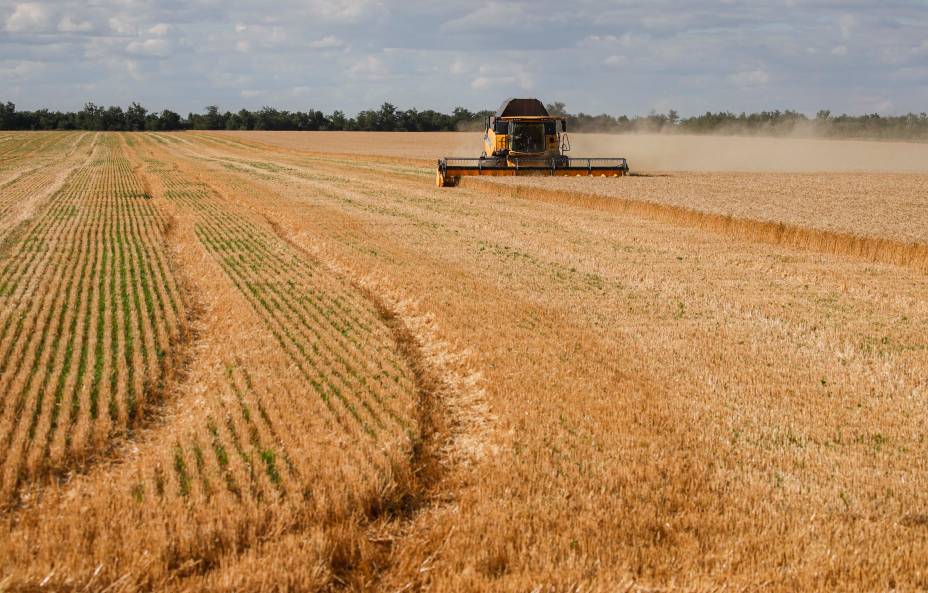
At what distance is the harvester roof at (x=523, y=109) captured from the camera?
33750 millimetres

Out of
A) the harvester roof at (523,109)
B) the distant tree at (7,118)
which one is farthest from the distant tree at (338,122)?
the harvester roof at (523,109)

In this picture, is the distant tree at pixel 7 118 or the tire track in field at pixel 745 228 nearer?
the tire track in field at pixel 745 228

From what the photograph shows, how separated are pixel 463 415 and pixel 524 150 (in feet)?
88.2

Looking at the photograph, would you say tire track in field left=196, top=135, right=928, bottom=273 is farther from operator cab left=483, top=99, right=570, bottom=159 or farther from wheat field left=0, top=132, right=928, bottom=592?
operator cab left=483, top=99, right=570, bottom=159

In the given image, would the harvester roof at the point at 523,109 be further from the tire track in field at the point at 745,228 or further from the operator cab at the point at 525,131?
the tire track in field at the point at 745,228

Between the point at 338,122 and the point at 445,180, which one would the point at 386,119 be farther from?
the point at 445,180

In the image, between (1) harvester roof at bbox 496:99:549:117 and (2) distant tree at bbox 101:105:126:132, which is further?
(2) distant tree at bbox 101:105:126:132

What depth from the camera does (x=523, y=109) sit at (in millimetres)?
33844

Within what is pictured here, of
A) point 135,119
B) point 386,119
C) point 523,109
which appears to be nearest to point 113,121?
point 135,119

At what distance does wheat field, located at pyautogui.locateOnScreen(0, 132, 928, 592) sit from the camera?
488 centimetres

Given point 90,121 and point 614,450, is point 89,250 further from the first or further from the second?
point 90,121

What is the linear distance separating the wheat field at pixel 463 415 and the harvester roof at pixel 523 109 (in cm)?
1774

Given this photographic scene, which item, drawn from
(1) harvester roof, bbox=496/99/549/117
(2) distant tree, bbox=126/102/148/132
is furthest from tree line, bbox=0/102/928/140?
(1) harvester roof, bbox=496/99/549/117

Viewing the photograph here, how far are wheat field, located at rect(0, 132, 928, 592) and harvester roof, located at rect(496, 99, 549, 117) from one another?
1774 cm
